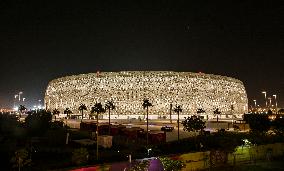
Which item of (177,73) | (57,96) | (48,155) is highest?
(177,73)

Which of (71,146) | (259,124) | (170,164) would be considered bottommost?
(71,146)

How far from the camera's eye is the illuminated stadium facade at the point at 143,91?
411ft

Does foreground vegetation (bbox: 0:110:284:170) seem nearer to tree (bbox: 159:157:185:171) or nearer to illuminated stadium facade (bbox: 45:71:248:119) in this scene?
tree (bbox: 159:157:185:171)

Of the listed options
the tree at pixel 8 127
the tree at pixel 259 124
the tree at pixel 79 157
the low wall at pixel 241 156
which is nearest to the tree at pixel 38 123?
the tree at pixel 8 127

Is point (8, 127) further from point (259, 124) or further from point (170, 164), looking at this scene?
point (259, 124)

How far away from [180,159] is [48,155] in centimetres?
1650

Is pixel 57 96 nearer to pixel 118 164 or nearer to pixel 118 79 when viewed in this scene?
pixel 118 79

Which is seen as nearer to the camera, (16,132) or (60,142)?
(16,132)

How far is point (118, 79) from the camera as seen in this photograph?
129 metres

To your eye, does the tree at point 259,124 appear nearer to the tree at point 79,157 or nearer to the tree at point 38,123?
the tree at point 38,123

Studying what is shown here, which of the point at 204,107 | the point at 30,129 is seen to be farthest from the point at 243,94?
the point at 30,129

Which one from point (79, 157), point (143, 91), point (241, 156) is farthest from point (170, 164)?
point (143, 91)

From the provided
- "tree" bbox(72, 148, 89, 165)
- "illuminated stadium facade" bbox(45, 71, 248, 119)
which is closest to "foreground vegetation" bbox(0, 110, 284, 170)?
"tree" bbox(72, 148, 89, 165)

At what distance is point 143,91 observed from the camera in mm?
127125
